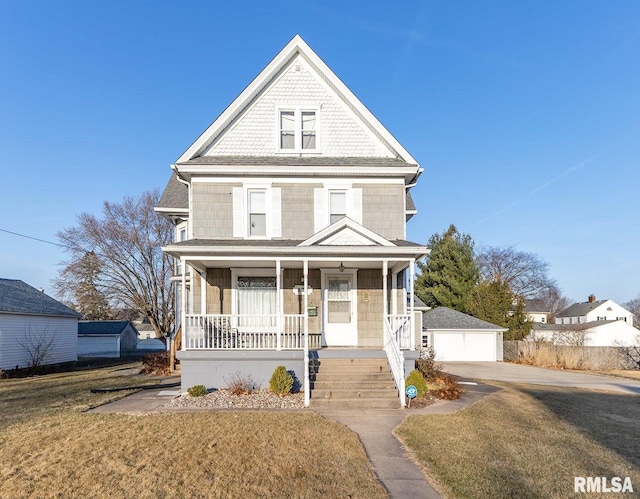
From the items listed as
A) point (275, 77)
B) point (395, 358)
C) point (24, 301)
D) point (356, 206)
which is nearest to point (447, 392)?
point (395, 358)

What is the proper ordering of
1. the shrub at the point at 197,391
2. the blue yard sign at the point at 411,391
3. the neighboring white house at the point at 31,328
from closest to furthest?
the blue yard sign at the point at 411,391, the shrub at the point at 197,391, the neighboring white house at the point at 31,328

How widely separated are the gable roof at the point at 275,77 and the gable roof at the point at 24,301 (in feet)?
47.9

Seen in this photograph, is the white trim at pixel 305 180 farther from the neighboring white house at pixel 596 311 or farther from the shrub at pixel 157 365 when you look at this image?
the neighboring white house at pixel 596 311

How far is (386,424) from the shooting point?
28.9ft

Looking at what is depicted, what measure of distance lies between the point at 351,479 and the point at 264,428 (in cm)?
283

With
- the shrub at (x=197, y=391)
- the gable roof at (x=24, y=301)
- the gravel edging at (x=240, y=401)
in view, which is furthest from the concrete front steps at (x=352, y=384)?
the gable roof at (x=24, y=301)

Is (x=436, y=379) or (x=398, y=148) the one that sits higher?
(x=398, y=148)

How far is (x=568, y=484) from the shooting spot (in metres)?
5.62

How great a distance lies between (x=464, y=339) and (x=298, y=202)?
1833 cm

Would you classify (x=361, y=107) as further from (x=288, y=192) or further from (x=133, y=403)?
(x=133, y=403)

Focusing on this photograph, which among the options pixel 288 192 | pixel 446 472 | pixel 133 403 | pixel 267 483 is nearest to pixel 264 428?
pixel 267 483

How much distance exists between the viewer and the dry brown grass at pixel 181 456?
5316 millimetres

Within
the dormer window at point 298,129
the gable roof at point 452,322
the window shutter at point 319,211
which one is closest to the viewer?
the window shutter at point 319,211

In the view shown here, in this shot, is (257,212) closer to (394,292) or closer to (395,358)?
(394,292)
